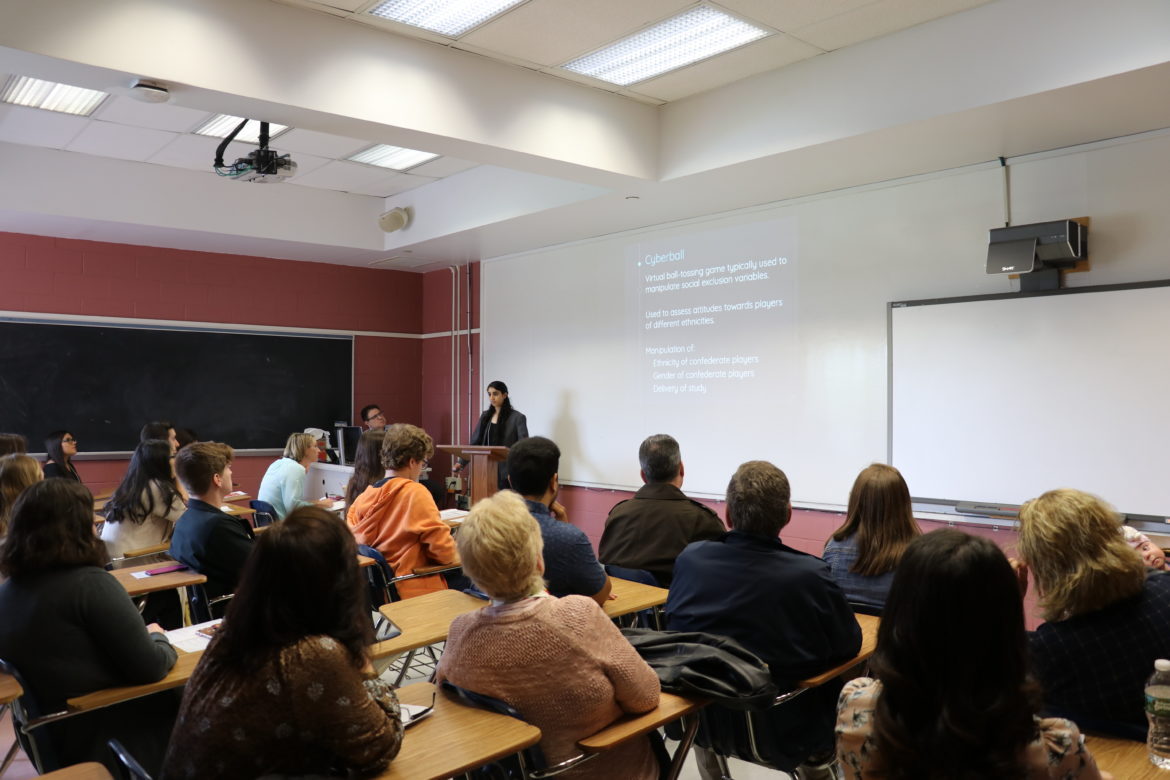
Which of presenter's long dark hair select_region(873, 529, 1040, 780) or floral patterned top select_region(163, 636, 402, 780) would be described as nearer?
presenter's long dark hair select_region(873, 529, 1040, 780)

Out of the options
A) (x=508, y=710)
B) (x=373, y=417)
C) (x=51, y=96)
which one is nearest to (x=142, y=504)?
(x=51, y=96)

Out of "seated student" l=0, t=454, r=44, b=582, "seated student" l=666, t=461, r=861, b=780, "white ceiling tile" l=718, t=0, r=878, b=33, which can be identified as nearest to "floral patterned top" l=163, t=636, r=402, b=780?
"seated student" l=666, t=461, r=861, b=780

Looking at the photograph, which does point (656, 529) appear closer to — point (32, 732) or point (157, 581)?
point (157, 581)

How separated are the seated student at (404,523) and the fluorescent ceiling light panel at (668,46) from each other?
2.20 metres

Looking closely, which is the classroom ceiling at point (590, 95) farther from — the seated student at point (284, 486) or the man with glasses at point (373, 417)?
the man with glasses at point (373, 417)

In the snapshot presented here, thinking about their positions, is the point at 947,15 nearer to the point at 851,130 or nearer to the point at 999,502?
the point at 851,130

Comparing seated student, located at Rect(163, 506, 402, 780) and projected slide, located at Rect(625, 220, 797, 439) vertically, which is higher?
projected slide, located at Rect(625, 220, 797, 439)

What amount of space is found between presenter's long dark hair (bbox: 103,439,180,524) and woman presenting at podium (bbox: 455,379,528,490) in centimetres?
339

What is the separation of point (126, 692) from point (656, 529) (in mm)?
1945

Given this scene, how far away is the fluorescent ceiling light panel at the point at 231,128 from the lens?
17.8ft

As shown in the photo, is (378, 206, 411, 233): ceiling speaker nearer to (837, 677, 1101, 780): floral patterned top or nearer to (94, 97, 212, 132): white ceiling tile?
(94, 97, 212, 132): white ceiling tile

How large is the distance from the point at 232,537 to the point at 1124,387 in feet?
13.5

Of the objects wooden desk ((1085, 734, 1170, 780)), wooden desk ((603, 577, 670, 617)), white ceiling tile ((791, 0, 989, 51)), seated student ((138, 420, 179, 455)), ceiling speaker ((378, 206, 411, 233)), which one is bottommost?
wooden desk ((1085, 734, 1170, 780))

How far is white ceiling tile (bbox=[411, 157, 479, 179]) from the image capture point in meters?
6.28
